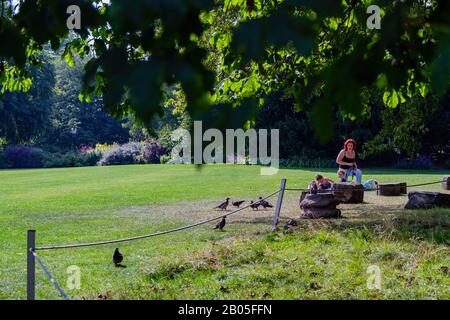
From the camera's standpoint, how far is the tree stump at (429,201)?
13.3m

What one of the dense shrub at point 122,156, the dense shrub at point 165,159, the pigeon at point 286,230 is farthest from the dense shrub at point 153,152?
the pigeon at point 286,230

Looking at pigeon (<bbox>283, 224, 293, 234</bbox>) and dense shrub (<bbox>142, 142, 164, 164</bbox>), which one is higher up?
dense shrub (<bbox>142, 142, 164, 164</bbox>)

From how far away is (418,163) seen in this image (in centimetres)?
3588

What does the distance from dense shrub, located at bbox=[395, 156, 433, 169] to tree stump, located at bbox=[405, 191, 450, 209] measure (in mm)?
23050

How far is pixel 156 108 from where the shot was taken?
66.4 inches

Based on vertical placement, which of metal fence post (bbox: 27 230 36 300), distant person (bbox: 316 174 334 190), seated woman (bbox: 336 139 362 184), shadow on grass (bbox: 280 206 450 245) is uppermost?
seated woman (bbox: 336 139 362 184)

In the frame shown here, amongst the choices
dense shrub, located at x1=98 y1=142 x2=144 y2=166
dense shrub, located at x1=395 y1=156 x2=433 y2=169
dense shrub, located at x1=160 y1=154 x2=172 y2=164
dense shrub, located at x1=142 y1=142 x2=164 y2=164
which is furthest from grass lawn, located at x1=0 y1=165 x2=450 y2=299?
dense shrub, located at x1=98 y1=142 x2=144 y2=166

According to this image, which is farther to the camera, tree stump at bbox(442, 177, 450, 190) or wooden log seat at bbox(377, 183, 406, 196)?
tree stump at bbox(442, 177, 450, 190)

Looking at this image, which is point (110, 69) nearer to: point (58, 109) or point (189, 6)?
point (189, 6)

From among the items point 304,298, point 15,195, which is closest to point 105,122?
point 15,195

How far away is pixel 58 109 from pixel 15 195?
49.4m

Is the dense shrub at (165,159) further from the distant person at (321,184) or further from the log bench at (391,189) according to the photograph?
the distant person at (321,184)

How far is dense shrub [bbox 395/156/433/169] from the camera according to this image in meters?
35.6

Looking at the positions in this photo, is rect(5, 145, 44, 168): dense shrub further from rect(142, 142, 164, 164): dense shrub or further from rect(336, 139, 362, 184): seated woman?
rect(336, 139, 362, 184): seated woman
